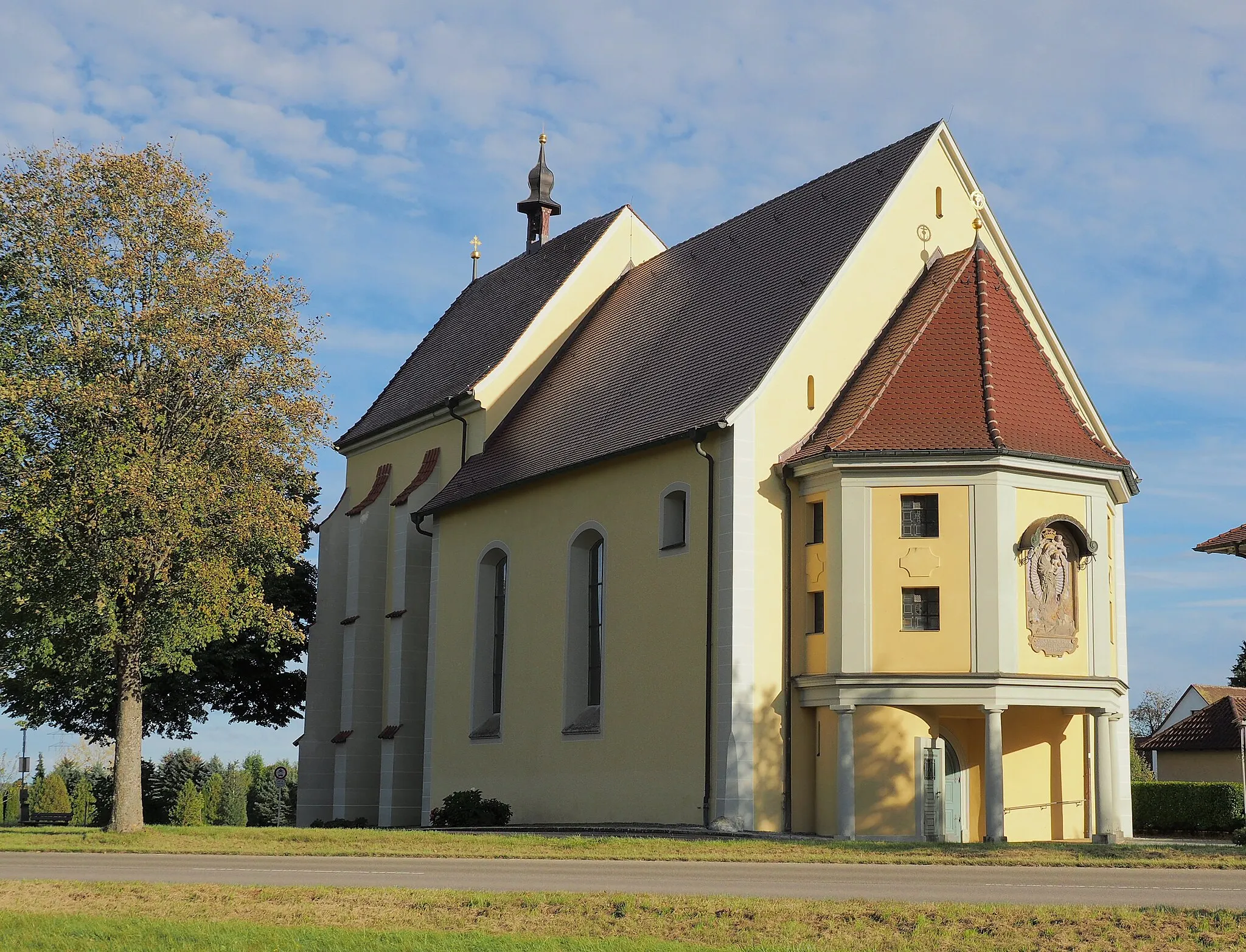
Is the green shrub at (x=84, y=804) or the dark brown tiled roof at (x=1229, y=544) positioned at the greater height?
the dark brown tiled roof at (x=1229, y=544)

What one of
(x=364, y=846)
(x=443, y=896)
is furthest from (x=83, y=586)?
(x=443, y=896)

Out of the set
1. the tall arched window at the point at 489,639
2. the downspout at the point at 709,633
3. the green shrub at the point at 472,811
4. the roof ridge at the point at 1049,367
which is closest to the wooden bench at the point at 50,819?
the tall arched window at the point at 489,639

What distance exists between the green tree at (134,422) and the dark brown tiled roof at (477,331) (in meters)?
9.24

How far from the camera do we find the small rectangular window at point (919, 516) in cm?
2598

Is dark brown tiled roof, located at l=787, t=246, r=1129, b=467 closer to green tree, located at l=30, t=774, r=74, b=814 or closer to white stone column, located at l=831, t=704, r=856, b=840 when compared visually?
white stone column, located at l=831, t=704, r=856, b=840

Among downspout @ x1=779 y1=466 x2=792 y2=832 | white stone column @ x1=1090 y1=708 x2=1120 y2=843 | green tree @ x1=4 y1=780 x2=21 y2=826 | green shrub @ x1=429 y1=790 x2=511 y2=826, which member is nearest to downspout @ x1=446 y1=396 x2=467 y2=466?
green shrub @ x1=429 y1=790 x2=511 y2=826

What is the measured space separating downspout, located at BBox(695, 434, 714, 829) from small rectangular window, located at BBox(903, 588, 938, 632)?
136 inches

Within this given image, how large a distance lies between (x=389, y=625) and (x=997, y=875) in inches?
903

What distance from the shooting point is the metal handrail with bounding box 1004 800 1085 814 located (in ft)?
87.4

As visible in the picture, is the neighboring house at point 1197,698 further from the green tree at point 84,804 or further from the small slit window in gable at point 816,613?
the green tree at point 84,804

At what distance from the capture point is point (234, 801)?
5134 centimetres

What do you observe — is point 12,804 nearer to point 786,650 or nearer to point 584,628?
point 584,628

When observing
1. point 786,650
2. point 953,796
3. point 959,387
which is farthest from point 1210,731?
point 786,650

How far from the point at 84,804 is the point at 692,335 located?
1339 inches
